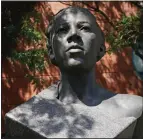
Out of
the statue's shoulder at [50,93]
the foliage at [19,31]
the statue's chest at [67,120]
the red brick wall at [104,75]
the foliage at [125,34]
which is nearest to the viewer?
the statue's chest at [67,120]

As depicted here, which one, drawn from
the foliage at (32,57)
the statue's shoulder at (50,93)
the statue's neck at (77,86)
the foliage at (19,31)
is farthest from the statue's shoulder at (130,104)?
the foliage at (32,57)

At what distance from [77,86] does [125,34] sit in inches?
180

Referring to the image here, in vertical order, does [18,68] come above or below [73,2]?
below

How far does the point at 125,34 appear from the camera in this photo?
7820 mm

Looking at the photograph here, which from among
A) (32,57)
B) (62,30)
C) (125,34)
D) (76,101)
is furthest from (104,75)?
(62,30)

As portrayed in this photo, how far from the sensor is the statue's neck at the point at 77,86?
3.38 m

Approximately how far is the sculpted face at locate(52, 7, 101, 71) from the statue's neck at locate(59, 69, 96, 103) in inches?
4.3

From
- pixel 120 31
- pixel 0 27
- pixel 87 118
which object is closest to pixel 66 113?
pixel 87 118

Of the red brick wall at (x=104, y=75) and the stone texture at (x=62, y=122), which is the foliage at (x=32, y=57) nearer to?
the red brick wall at (x=104, y=75)

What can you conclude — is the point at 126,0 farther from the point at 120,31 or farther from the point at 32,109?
the point at 32,109

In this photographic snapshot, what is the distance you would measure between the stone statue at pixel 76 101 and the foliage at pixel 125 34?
14.0 ft

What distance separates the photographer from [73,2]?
8.86m

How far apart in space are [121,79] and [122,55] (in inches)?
22.0

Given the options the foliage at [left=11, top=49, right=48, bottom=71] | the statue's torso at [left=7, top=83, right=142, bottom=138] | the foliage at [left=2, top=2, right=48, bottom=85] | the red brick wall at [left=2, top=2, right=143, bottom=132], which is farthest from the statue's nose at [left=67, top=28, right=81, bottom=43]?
the red brick wall at [left=2, top=2, right=143, bottom=132]
